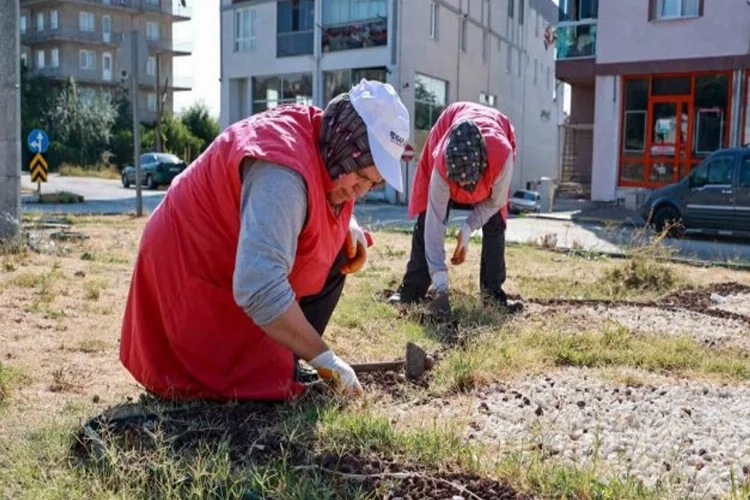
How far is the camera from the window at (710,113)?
67.9 feet

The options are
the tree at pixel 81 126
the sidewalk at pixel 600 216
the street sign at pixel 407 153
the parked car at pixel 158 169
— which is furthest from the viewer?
the tree at pixel 81 126

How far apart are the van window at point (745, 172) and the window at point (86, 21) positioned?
60.8 m

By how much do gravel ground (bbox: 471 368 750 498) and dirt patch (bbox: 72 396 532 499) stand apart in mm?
554

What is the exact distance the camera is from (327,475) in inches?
100

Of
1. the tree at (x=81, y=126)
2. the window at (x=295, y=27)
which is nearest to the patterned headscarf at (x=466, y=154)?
the window at (x=295, y=27)

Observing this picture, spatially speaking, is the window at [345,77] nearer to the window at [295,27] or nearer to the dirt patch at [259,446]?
the window at [295,27]

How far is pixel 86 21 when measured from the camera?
65.8 metres

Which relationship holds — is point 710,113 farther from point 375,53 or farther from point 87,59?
point 87,59

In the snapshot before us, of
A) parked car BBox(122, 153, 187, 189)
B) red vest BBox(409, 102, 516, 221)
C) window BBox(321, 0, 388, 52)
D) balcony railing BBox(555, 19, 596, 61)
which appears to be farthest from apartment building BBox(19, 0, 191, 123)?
red vest BBox(409, 102, 516, 221)

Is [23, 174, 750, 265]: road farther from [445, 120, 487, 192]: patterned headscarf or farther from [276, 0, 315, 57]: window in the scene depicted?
[276, 0, 315, 57]: window

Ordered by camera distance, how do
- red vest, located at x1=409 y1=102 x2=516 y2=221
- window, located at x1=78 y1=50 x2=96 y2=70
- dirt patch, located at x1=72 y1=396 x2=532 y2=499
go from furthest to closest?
window, located at x1=78 y1=50 x2=96 y2=70 < red vest, located at x1=409 y1=102 x2=516 y2=221 < dirt patch, located at x1=72 y1=396 x2=532 y2=499

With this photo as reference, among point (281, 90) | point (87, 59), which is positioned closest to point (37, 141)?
point (281, 90)

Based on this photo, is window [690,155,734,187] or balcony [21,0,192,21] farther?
balcony [21,0,192,21]

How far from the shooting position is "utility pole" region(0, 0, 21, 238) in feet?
31.1
